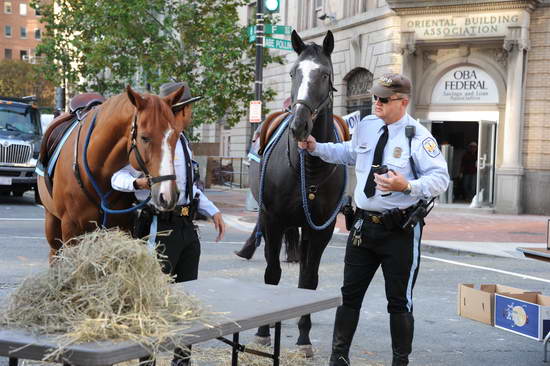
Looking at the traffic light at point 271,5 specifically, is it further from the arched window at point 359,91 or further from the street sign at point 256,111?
the arched window at point 359,91

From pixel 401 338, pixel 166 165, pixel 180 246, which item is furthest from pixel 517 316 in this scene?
pixel 166 165

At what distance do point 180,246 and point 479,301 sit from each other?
2654 mm

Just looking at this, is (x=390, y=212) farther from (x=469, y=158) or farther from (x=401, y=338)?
(x=469, y=158)

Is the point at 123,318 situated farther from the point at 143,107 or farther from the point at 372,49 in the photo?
the point at 372,49

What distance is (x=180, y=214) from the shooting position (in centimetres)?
489

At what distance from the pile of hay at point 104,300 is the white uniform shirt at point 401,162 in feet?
6.48

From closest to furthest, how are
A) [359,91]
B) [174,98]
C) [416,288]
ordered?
[174,98], [416,288], [359,91]

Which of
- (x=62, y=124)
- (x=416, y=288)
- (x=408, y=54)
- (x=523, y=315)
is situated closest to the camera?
(x=523, y=315)

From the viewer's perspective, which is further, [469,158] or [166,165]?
[469,158]

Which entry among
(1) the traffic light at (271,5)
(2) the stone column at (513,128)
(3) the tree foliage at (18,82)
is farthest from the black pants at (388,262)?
(3) the tree foliage at (18,82)

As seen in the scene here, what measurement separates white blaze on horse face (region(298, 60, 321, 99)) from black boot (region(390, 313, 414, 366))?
1.81 m

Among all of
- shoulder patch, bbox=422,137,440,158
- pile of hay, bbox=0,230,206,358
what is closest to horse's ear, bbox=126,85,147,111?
pile of hay, bbox=0,230,206,358

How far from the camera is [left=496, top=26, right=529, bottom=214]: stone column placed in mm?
21969

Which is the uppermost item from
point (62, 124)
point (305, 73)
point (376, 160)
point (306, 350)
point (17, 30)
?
point (17, 30)
